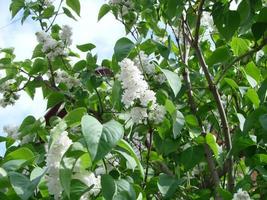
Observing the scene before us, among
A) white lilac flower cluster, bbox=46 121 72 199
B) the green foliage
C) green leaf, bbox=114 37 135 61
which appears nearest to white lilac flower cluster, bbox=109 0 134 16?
the green foliage

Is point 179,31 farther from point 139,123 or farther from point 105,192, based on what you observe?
point 105,192

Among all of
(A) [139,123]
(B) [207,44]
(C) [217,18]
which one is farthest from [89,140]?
(B) [207,44]

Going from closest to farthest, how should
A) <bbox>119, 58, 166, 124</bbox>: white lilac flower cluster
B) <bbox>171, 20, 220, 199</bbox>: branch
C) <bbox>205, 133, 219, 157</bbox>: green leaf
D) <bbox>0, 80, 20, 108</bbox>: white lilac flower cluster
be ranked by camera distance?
<bbox>119, 58, 166, 124</bbox>: white lilac flower cluster < <bbox>205, 133, 219, 157</bbox>: green leaf < <bbox>171, 20, 220, 199</bbox>: branch < <bbox>0, 80, 20, 108</bbox>: white lilac flower cluster

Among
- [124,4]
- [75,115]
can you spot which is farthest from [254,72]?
[75,115]

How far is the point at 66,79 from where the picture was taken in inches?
96.5

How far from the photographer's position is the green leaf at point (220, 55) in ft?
6.56

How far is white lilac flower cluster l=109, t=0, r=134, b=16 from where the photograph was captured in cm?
229

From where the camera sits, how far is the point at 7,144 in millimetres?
2084

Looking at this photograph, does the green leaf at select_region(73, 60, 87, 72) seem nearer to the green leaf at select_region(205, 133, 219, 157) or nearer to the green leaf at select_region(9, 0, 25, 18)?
the green leaf at select_region(9, 0, 25, 18)

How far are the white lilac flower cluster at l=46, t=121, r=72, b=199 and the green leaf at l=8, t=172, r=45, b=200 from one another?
42 mm

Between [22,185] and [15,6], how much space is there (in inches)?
58.0

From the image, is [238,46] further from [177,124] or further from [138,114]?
[138,114]

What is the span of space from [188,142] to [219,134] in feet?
1.57

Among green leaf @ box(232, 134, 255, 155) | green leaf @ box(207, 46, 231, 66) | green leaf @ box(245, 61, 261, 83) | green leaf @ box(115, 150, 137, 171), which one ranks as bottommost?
green leaf @ box(232, 134, 255, 155)
